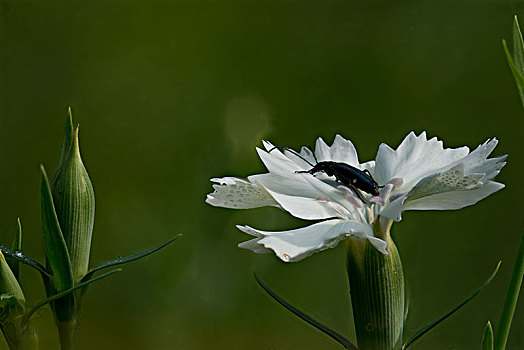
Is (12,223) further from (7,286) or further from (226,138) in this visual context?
(7,286)

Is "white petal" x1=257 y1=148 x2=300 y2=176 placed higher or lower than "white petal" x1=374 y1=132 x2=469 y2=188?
higher

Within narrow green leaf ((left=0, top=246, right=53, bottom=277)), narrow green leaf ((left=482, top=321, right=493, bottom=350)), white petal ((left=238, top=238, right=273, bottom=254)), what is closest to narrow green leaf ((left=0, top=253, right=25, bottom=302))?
narrow green leaf ((left=0, top=246, right=53, bottom=277))

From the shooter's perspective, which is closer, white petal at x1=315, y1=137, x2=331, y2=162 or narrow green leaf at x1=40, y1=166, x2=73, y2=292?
narrow green leaf at x1=40, y1=166, x2=73, y2=292

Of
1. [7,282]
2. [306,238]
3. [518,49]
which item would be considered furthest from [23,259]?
[518,49]

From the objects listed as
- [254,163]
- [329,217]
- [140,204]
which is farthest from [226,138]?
[329,217]

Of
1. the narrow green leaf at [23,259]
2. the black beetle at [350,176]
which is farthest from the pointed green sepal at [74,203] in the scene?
the black beetle at [350,176]

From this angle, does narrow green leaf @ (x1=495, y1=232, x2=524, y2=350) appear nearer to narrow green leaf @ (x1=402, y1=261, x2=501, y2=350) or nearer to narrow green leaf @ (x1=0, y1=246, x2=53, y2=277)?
narrow green leaf @ (x1=402, y1=261, x2=501, y2=350)
